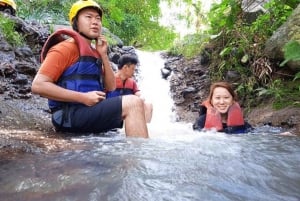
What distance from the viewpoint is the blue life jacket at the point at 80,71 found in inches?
134

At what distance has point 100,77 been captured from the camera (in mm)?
3684

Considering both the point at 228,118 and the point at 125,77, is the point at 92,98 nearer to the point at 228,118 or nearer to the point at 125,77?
the point at 228,118

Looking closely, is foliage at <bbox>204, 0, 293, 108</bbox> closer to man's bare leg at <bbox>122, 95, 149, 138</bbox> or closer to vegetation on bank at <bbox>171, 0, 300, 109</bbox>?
vegetation on bank at <bbox>171, 0, 300, 109</bbox>

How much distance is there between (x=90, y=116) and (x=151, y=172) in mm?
1350

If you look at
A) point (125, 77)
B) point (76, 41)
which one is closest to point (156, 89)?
point (125, 77)

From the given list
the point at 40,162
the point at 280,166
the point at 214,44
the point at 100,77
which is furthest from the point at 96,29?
the point at 214,44

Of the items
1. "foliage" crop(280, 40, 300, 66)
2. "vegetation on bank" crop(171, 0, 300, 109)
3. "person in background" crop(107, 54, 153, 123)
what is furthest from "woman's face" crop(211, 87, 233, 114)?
"person in background" crop(107, 54, 153, 123)

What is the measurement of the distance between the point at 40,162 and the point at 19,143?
0.51m

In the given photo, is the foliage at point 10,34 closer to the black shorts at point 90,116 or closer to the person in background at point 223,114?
the black shorts at point 90,116

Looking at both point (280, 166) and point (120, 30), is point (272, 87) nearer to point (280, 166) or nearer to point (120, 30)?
point (280, 166)

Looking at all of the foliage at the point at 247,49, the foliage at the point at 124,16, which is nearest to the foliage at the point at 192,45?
the foliage at the point at 247,49

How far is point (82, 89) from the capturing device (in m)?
3.44

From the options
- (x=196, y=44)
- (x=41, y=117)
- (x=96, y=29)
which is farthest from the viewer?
(x=196, y=44)

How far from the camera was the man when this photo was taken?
325 cm
